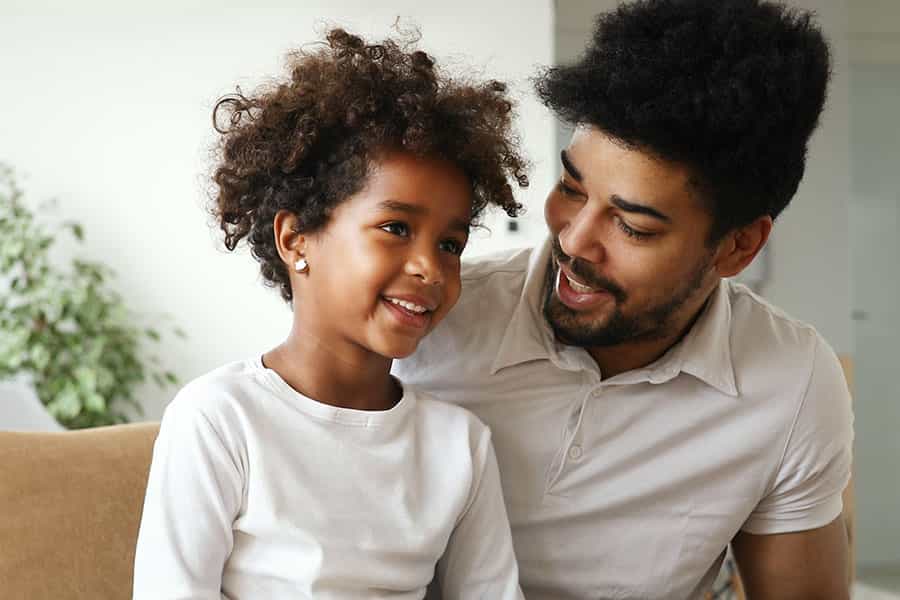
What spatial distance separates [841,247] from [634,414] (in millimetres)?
3887

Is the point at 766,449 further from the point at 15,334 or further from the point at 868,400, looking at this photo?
the point at 868,400

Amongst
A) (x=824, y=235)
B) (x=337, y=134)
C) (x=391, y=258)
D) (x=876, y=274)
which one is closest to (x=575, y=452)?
(x=391, y=258)

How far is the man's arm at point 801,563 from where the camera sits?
1.58 m

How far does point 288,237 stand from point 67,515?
432 mm

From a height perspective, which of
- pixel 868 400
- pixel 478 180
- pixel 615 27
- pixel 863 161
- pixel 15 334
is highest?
pixel 615 27

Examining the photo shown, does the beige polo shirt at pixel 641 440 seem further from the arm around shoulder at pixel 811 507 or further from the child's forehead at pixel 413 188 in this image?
the child's forehead at pixel 413 188

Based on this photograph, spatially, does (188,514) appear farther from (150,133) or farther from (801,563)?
(150,133)

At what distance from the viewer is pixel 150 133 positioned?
15.1 ft

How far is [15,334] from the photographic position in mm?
4180

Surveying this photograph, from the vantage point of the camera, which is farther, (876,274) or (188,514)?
(876,274)

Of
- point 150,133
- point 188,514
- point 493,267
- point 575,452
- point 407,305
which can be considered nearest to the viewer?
point 188,514

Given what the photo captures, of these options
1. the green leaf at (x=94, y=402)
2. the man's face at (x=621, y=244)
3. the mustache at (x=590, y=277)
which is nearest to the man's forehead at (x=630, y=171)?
the man's face at (x=621, y=244)

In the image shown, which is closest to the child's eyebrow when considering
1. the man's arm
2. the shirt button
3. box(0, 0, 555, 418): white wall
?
the shirt button

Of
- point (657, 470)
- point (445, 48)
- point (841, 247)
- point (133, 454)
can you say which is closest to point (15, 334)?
point (445, 48)
